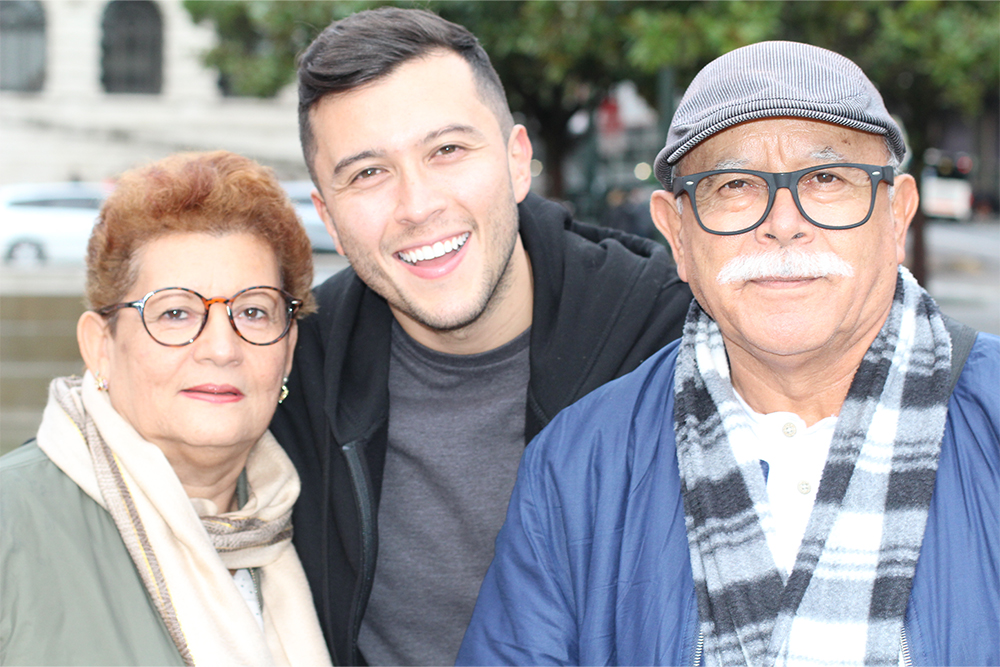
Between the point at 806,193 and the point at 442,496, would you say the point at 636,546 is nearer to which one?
the point at 806,193

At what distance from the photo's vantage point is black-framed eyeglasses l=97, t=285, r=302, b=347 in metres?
2.52

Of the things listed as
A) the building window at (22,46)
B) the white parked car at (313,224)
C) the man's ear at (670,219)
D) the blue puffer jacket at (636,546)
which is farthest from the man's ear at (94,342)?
the building window at (22,46)

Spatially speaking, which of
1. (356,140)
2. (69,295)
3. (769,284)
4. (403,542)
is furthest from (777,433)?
(69,295)

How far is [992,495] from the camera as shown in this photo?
1.76m

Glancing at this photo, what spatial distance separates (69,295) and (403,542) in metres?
7.29

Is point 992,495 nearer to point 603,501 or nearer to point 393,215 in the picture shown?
point 603,501

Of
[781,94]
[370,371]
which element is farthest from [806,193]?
[370,371]

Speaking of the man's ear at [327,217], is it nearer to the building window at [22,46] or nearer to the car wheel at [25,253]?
the car wheel at [25,253]

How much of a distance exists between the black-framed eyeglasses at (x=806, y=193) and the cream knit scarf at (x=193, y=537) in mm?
1483

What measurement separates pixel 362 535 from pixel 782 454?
4.15 feet

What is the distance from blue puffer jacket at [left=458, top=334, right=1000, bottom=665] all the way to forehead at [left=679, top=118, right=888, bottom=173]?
1.53 ft

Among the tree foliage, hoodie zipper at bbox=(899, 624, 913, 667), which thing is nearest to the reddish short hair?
hoodie zipper at bbox=(899, 624, 913, 667)

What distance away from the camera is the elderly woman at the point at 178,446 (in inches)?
88.2

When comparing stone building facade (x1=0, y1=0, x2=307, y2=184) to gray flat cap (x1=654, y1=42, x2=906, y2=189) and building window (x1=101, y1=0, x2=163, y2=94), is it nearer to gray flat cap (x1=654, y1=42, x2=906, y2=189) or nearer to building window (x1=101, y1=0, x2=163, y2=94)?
building window (x1=101, y1=0, x2=163, y2=94)
